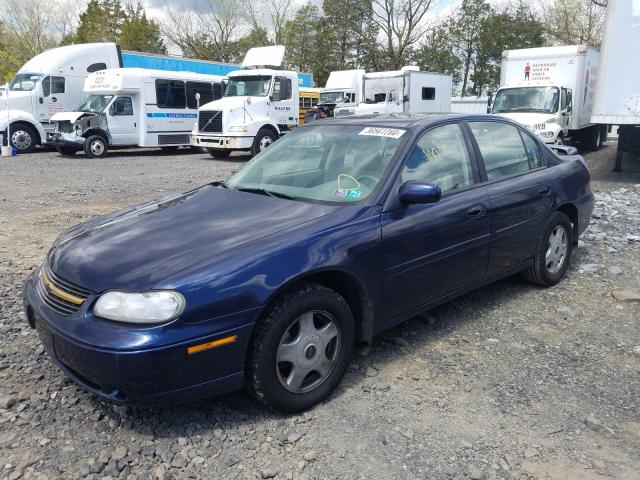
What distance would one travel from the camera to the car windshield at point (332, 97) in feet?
85.5

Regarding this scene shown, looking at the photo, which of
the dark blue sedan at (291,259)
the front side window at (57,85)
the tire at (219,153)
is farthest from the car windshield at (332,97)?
the dark blue sedan at (291,259)

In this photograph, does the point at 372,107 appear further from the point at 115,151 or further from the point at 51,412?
the point at 51,412

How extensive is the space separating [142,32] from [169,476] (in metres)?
51.8

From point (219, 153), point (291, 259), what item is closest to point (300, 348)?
point (291, 259)

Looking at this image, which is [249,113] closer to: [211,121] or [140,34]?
[211,121]

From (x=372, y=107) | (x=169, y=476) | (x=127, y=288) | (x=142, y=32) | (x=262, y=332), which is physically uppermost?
(x=142, y=32)

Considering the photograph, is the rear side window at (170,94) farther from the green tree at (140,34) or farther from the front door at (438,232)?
the green tree at (140,34)

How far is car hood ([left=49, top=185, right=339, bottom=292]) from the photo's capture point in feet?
8.64

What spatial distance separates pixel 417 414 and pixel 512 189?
2.06 meters

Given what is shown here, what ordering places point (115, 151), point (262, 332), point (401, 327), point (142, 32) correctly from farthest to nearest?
point (142, 32), point (115, 151), point (401, 327), point (262, 332)

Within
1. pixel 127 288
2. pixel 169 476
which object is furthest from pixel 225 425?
pixel 127 288

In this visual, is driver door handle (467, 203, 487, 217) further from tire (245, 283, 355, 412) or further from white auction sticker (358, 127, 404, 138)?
tire (245, 283, 355, 412)

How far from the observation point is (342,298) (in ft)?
9.78

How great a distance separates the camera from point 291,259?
2.74 m
